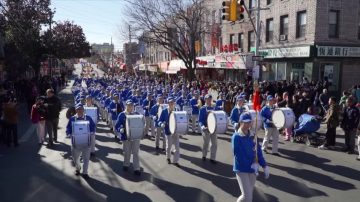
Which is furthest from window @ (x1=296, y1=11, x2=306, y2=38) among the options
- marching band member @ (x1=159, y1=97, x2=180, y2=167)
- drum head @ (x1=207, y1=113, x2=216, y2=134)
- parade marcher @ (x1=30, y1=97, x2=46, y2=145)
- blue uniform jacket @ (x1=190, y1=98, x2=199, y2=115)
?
parade marcher @ (x1=30, y1=97, x2=46, y2=145)

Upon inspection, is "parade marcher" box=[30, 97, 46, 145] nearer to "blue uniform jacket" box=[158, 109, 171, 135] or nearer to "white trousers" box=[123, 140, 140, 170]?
"blue uniform jacket" box=[158, 109, 171, 135]

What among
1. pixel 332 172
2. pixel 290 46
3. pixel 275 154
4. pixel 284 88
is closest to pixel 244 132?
pixel 332 172

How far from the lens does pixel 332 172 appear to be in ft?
35.5

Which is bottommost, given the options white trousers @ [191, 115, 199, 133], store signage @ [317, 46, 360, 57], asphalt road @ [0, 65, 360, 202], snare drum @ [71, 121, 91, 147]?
asphalt road @ [0, 65, 360, 202]

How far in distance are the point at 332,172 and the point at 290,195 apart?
8.24 feet

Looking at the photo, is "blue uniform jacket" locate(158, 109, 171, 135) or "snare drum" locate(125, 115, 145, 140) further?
"blue uniform jacket" locate(158, 109, 171, 135)

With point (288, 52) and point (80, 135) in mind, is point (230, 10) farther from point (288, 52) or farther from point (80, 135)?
point (80, 135)

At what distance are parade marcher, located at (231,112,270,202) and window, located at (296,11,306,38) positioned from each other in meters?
19.9

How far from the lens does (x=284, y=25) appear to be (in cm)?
2764

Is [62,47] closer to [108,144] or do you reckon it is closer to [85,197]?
[108,144]

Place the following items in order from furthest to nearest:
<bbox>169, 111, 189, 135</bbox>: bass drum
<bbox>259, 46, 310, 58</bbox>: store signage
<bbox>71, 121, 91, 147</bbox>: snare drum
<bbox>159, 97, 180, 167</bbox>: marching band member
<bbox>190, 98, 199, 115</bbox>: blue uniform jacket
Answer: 1. <bbox>259, 46, 310, 58</bbox>: store signage
2. <bbox>190, 98, 199, 115</bbox>: blue uniform jacket
3. <bbox>159, 97, 180, 167</bbox>: marching band member
4. <bbox>169, 111, 189, 135</bbox>: bass drum
5. <bbox>71, 121, 91, 147</bbox>: snare drum

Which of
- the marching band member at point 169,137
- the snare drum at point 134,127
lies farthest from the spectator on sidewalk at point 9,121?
the snare drum at point 134,127

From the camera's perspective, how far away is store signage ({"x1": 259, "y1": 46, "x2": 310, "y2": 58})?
974 inches

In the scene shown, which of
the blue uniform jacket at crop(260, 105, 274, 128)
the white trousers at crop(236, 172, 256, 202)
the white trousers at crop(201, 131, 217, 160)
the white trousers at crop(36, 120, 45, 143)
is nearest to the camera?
the white trousers at crop(236, 172, 256, 202)
